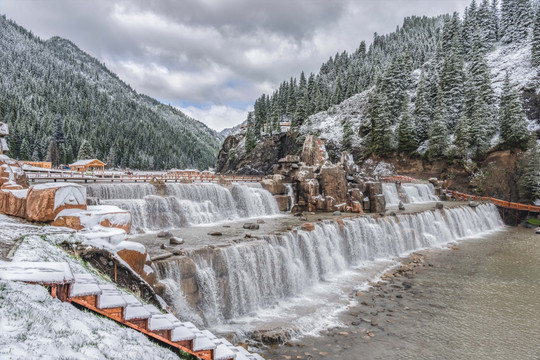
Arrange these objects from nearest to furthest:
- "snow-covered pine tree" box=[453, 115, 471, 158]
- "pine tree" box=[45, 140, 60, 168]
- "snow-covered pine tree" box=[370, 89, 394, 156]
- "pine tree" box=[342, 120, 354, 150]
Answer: "snow-covered pine tree" box=[453, 115, 471, 158]
"snow-covered pine tree" box=[370, 89, 394, 156]
"pine tree" box=[342, 120, 354, 150]
"pine tree" box=[45, 140, 60, 168]

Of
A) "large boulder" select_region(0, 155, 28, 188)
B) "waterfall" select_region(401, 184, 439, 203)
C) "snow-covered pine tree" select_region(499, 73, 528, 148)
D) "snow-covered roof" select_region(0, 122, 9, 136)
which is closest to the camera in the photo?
"large boulder" select_region(0, 155, 28, 188)

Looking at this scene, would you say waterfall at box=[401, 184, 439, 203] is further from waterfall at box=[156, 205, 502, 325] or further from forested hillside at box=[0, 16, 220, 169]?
forested hillside at box=[0, 16, 220, 169]

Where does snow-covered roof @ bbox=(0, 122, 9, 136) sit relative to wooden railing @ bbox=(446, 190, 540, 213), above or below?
above

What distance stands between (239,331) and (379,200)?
84.3 ft

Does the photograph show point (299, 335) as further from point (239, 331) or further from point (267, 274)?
point (267, 274)

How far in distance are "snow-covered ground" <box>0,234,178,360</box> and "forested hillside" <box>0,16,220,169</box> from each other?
84951 millimetres

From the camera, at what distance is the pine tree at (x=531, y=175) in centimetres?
3662

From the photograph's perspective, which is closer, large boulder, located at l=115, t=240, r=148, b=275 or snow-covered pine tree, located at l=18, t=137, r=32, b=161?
large boulder, located at l=115, t=240, r=148, b=275

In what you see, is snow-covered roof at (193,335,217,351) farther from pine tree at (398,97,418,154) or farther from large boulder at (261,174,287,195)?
pine tree at (398,97,418,154)

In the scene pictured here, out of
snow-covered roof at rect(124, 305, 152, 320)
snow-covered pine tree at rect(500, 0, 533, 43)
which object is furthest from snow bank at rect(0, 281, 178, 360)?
snow-covered pine tree at rect(500, 0, 533, 43)

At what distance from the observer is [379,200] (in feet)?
111

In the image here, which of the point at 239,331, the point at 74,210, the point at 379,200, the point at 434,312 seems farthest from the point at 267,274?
the point at 379,200

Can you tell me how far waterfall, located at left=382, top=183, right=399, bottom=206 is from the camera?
135 ft

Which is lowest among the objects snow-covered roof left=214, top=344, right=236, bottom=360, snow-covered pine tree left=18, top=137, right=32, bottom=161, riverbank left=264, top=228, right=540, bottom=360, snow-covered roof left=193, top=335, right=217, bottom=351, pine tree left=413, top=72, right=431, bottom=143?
riverbank left=264, top=228, right=540, bottom=360
